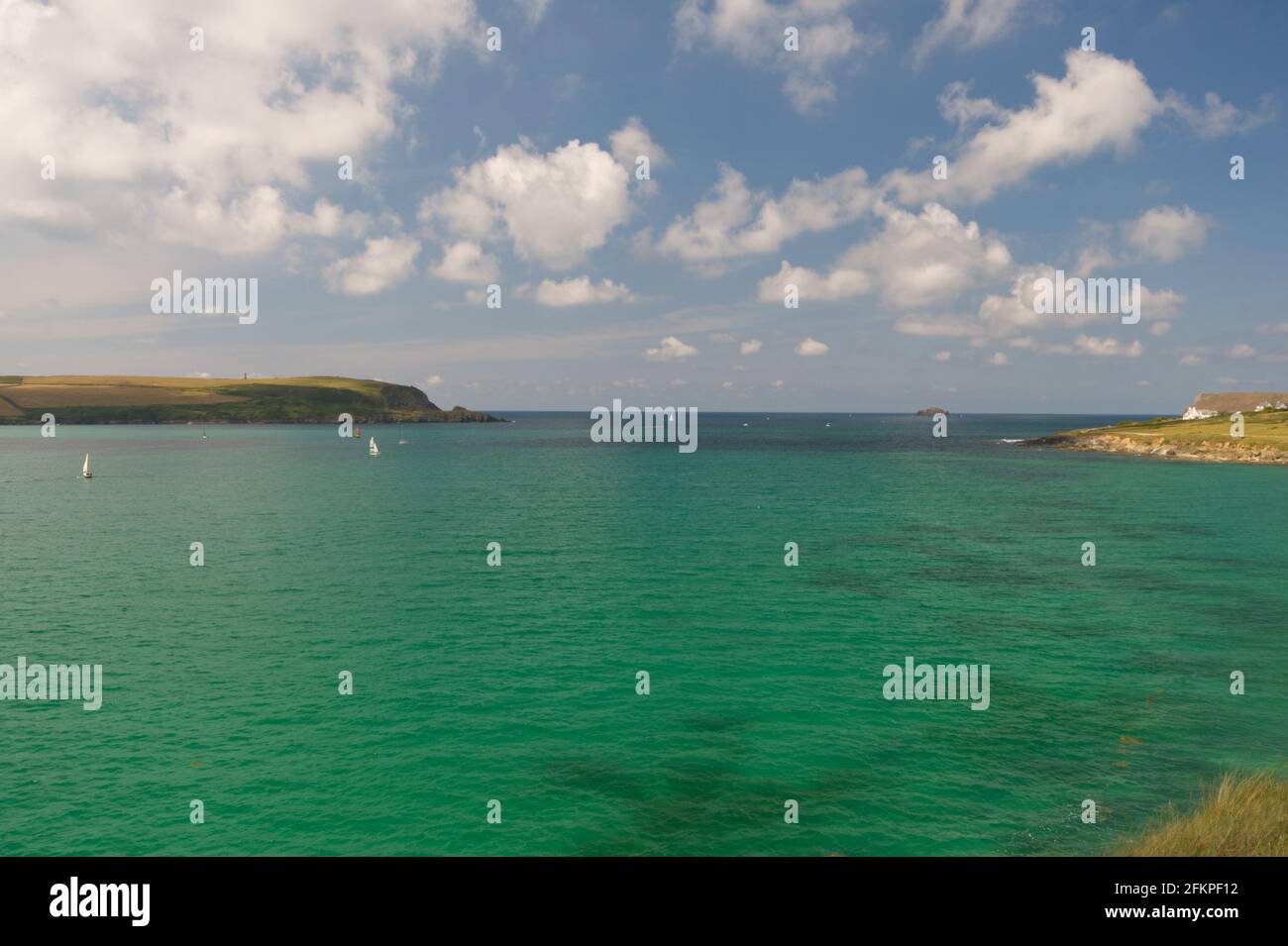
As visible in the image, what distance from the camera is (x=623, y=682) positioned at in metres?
33.4

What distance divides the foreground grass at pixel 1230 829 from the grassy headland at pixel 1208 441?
497 feet

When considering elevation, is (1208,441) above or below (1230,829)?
above

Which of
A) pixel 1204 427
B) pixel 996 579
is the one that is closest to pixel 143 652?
pixel 996 579

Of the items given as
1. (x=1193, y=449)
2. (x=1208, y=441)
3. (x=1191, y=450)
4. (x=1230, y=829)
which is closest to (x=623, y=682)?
(x=1230, y=829)

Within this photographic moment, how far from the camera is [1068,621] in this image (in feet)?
140

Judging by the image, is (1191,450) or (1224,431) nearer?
(1191,450)

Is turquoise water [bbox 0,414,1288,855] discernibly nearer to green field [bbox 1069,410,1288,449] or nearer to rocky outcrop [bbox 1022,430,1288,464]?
rocky outcrop [bbox 1022,430,1288,464]

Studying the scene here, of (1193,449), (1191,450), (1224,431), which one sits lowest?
(1191,450)

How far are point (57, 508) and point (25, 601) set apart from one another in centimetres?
4880

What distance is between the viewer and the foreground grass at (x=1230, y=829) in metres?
17.2

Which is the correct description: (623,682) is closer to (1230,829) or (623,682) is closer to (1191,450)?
(1230,829)

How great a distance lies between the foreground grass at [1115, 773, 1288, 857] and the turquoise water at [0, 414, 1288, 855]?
5.94 feet

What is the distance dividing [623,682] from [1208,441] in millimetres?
169386
